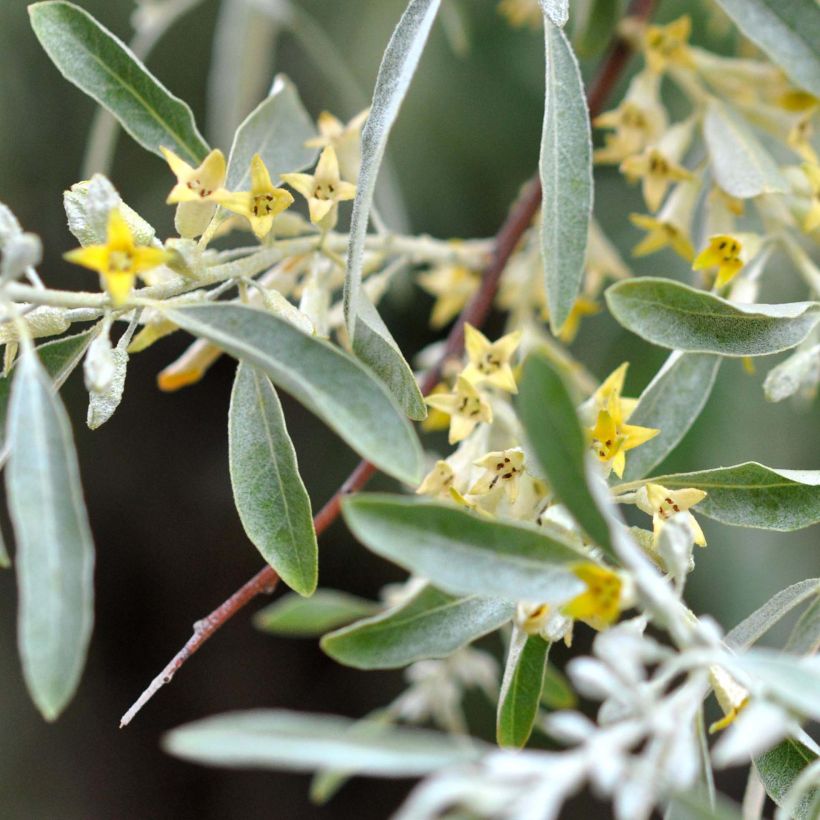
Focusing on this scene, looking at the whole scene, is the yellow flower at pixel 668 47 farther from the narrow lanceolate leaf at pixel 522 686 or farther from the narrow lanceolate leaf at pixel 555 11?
the narrow lanceolate leaf at pixel 522 686

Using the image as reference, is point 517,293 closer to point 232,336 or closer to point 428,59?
point 232,336

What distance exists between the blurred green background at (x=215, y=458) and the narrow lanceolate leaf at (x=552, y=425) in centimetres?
79

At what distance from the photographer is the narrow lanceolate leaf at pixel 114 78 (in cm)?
59

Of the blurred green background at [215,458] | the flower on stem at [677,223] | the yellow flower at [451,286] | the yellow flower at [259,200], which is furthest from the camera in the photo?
the blurred green background at [215,458]

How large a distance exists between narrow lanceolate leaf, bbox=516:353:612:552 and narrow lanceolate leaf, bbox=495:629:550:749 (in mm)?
180

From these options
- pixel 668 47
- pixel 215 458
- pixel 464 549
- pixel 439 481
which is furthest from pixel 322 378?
pixel 215 458

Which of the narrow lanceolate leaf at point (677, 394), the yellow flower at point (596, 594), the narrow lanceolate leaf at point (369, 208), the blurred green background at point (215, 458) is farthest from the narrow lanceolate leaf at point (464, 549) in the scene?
the blurred green background at point (215, 458)

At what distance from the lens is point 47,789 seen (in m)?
1.66

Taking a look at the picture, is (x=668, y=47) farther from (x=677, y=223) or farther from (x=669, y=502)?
(x=669, y=502)

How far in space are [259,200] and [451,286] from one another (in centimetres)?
37

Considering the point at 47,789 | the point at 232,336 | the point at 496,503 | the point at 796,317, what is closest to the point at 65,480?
the point at 232,336

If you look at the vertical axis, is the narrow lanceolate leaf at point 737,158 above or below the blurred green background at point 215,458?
above

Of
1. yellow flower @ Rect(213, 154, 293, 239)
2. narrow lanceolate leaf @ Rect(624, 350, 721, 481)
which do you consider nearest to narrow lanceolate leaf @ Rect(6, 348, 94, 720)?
yellow flower @ Rect(213, 154, 293, 239)

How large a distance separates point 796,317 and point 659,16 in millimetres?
802
